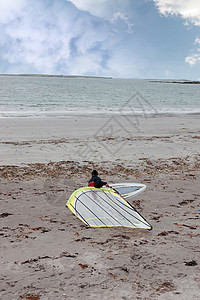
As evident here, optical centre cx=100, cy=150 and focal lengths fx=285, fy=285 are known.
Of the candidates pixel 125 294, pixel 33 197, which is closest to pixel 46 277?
pixel 125 294

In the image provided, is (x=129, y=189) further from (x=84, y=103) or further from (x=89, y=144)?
(x=84, y=103)

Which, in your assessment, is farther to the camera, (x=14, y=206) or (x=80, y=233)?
(x=14, y=206)

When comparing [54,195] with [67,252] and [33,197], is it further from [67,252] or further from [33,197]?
[67,252]

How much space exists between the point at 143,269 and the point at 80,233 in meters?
1.41

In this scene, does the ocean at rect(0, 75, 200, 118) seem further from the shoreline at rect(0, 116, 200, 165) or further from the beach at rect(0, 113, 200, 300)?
the beach at rect(0, 113, 200, 300)

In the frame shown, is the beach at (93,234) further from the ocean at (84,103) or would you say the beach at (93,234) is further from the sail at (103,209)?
the ocean at (84,103)

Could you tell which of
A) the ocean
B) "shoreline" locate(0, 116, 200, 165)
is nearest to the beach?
"shoreline" locate(0, 116, 200, 165)

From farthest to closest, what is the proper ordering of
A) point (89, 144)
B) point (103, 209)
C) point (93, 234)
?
1. point (89, 144)
2. point (103, 209)
3. point (93, 234)

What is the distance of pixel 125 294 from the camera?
129 inches

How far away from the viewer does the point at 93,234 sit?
4809mm

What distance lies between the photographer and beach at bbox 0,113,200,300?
3.42m

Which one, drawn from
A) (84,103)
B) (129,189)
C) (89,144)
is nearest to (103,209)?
(129,189)

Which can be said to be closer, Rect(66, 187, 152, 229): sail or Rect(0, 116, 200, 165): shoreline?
Rect(66, 187, 152, 229): sail

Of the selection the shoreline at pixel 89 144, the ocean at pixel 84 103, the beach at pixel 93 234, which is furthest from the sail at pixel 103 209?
the ocean at pixel 84 103
